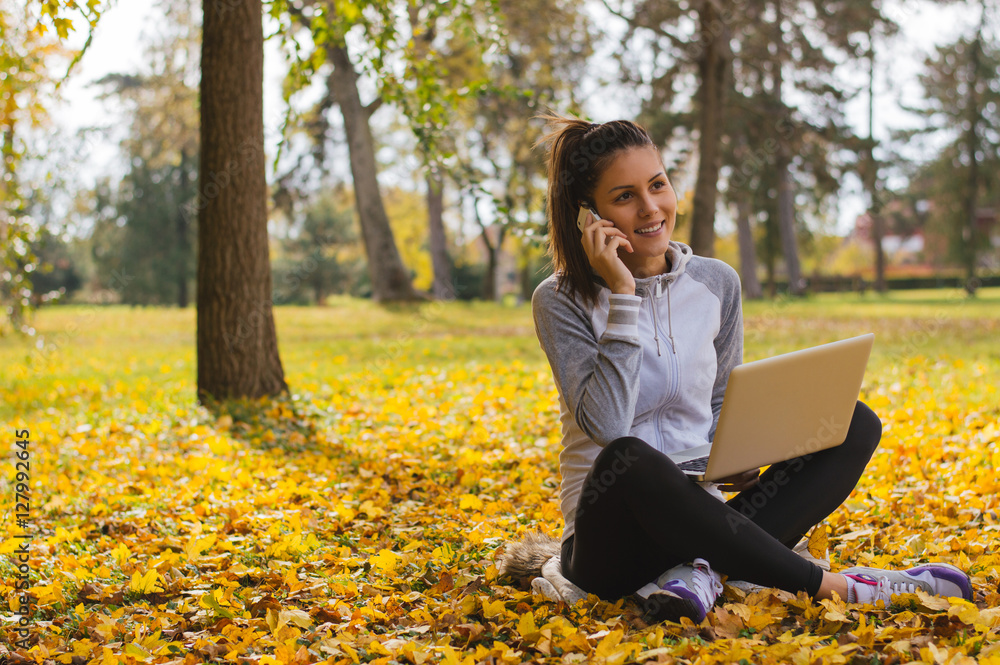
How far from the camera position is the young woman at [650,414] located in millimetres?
2154

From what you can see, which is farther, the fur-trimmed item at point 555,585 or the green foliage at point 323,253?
the green foliage at point 323,253

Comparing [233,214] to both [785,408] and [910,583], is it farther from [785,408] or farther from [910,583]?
[910,583]

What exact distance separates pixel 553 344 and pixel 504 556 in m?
0.78

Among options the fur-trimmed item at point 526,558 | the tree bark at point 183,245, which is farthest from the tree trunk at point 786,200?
the tree bark at point 183,245

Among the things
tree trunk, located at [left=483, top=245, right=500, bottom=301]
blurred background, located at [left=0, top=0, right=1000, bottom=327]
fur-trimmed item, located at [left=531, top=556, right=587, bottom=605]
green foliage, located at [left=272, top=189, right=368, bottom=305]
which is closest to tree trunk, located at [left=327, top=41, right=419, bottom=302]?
blurred background, located at [left=0, top=0, right=1000, bottom=327]

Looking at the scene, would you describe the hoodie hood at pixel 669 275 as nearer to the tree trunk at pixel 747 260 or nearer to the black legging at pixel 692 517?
the black legging at pixel 692 517

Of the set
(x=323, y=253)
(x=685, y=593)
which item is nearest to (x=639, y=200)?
(x=685, y=593)

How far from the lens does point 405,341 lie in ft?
34.0

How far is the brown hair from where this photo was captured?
246 centimetres

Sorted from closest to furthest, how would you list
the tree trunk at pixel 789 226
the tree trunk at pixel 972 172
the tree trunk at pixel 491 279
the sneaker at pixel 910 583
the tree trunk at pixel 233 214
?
1. the sneaker at pixel 910 583
2. the tree trunk at pixel 233 214
3. the tree trunk at pixel 789 226
4. the tree trunk at pixel 972 172
5. the tree trunk at pixel 491 279

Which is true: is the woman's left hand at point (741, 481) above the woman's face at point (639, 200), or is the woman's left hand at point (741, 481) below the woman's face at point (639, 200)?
below

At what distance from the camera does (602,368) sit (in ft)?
7.44

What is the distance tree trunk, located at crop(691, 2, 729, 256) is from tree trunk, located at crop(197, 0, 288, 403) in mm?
5448

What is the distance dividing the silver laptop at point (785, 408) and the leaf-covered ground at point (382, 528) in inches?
15.9
